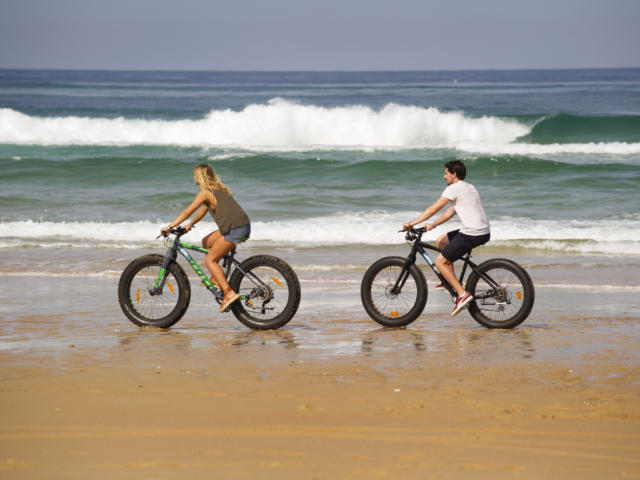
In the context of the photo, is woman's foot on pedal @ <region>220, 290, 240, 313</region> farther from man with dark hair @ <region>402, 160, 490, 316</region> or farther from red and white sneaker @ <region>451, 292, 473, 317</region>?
red and white sneaker @ <region>451, 292, 473, 317</region>

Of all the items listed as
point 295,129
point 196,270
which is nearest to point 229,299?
point 196,270

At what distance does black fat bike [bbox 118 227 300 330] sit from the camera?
8023 mm

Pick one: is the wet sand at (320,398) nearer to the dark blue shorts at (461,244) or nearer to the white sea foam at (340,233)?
the dark blue shorts at (461,244)

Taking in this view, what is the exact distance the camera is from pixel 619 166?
2648cm

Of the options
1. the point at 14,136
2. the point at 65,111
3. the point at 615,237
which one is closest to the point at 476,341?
the point at 615,237

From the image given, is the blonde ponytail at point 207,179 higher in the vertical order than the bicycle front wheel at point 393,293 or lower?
higher

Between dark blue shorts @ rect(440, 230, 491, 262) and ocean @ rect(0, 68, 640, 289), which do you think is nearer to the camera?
dark blue shorts @ rect(440, 230, 491, 262)

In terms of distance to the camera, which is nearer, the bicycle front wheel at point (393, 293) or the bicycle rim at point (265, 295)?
the bicycle rim at point (265, 295)

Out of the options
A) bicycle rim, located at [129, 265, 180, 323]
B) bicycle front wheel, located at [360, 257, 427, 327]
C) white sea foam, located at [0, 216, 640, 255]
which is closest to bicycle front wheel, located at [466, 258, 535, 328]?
bicycle front wheel, located at [360, 257, 427, 327]

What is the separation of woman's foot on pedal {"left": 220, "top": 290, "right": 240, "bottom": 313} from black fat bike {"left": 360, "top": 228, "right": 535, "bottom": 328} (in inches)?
49.5

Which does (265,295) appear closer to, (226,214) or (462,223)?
(226,214)

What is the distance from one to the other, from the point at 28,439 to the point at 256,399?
4.64 ft

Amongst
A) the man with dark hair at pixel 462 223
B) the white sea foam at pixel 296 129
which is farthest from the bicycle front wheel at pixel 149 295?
the white sea foam at pixel 296 129

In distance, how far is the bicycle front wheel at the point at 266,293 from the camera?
800cm
